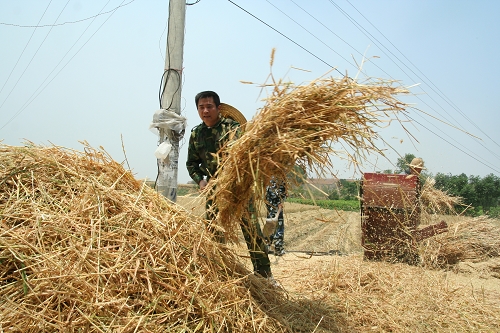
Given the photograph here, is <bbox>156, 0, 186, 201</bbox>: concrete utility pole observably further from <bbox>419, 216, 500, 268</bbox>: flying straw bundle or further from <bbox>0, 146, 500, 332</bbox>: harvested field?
<bbox>419, 216, 500, 268</bbox>: flying straw bundle

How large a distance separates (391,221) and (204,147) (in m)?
3.62

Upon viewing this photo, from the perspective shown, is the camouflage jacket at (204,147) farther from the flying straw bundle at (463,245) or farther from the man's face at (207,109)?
the flying straw bundle at (463,245)

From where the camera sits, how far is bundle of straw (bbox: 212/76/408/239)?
2.60 metres

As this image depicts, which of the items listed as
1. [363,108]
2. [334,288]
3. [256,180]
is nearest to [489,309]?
[334,288]

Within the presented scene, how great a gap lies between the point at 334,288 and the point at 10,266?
118 inches

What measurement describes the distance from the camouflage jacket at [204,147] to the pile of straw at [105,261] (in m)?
0.87

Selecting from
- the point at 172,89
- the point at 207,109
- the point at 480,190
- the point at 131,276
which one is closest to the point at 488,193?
the point at 480,190

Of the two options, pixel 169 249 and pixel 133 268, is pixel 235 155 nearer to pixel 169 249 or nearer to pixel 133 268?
pixel 169 249

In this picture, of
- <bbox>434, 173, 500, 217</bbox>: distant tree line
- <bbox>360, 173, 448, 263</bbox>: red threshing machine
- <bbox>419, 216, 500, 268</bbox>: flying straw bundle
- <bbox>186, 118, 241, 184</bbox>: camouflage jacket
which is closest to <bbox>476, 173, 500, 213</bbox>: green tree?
<bbox>434, 173, 500, 217</bbox>: distant tree line

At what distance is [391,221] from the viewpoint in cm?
625

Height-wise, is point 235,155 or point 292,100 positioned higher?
point 292,100

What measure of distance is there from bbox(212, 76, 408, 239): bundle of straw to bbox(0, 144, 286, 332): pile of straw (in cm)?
65

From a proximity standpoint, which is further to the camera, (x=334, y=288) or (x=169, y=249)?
(x=334, y=288)

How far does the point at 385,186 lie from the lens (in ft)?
20.9
